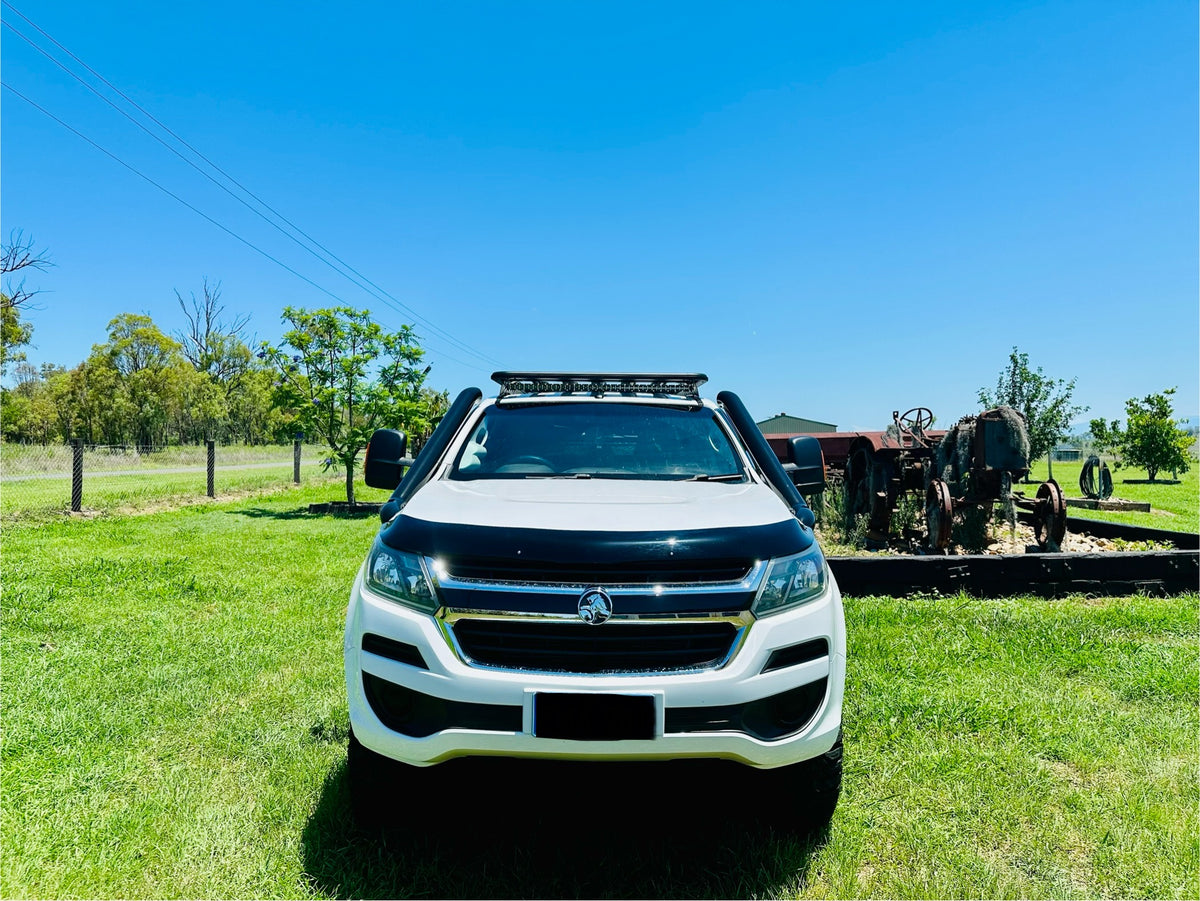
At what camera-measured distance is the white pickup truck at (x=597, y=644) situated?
7.19 ft

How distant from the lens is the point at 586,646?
2246 millimetres

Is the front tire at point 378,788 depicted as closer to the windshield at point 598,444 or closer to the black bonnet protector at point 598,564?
the black bonnet protector at point 598,564

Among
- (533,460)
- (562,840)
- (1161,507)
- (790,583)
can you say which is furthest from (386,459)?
(1161,507)

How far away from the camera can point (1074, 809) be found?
2.95 meters

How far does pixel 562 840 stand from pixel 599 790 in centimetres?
41

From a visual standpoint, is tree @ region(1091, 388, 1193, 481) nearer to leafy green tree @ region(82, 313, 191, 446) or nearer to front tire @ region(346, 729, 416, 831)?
front tire @ region(346, 729, 416, 831)

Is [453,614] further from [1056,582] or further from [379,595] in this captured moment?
[1056,582]

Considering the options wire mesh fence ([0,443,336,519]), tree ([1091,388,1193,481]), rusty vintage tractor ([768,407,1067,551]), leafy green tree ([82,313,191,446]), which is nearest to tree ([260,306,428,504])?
wire mesh fence ([0,443,336,519])

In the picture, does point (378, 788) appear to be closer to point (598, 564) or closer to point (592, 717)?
point (592, 717)

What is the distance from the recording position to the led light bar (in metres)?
4.01

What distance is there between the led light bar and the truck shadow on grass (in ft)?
6.82

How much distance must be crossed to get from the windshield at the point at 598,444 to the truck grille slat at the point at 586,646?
1.11 meters

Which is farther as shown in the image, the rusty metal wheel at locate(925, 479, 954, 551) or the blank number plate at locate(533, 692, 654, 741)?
the rusty metal wheel at locate(925, 479, 954, 551)

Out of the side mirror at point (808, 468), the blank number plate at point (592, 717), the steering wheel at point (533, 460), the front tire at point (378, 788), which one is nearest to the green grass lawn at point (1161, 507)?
the side mirror at point (808, 468)
